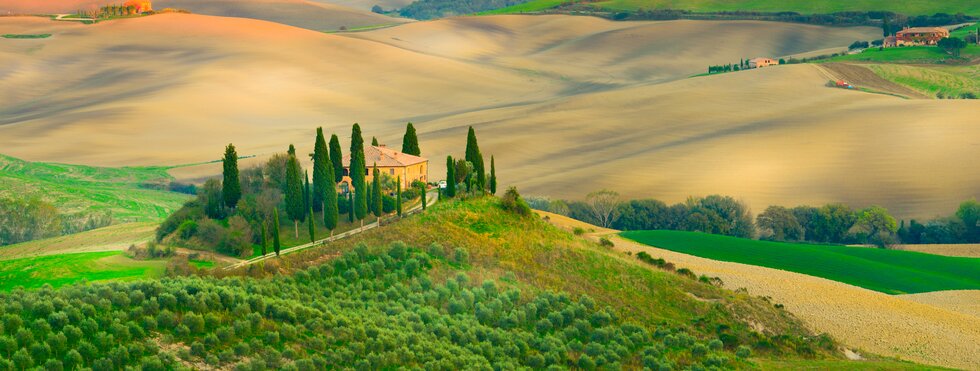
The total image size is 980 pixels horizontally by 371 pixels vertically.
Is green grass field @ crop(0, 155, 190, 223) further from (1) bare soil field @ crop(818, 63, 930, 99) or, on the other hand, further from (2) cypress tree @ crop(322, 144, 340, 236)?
(1) bare soil field @ crop(818, 63, 930, 99)

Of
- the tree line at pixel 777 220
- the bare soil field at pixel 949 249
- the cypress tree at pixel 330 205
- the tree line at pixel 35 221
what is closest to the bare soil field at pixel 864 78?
the tree line at pixel 777 220

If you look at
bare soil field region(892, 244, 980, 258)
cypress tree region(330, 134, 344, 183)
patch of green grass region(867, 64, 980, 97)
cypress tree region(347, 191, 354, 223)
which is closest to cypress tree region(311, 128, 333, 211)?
cypress tree region(347, 191, 354, 223)

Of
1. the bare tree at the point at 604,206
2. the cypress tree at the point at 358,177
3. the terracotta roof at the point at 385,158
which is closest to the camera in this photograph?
the cypress tree at the point at 358,177

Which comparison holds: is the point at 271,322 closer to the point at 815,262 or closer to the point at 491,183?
the point at 491,183

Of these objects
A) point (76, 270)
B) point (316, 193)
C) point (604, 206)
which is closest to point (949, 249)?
point (604, 206)

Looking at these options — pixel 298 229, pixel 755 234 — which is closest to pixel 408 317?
pixel 298 229

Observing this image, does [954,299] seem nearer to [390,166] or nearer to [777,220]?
[777,220]

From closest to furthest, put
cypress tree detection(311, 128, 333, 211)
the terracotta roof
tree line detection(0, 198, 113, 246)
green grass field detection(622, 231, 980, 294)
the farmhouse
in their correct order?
cypress tree detection(311, 128, 333, 211), green grass field detection(622, 231, 980, 294), the farmhouse, the terracotta roof, tree line detection(0, 198, 113, 246)

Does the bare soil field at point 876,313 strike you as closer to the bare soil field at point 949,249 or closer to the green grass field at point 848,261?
the green grass field at point 848,261
